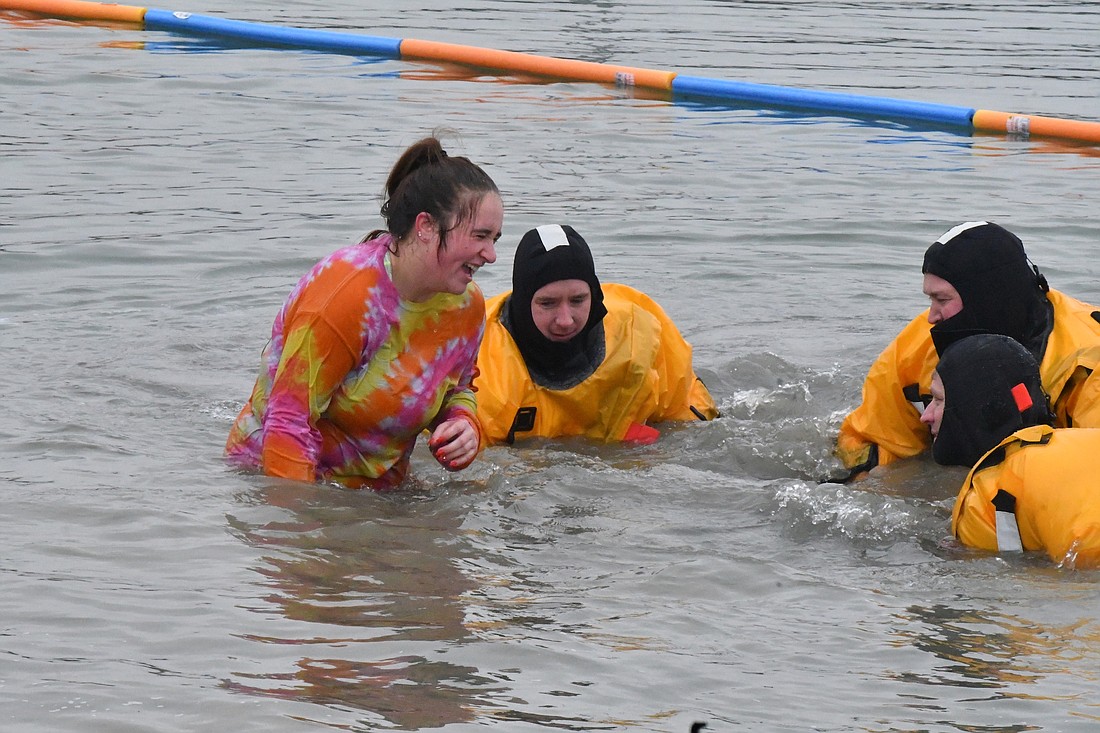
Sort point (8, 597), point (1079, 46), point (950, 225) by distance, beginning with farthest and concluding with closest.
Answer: point (1079, 46)
point (950, 225)
point (8, 597)

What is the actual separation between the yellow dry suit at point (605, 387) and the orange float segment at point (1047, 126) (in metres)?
7.74

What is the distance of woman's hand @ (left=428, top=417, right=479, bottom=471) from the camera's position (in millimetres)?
4965

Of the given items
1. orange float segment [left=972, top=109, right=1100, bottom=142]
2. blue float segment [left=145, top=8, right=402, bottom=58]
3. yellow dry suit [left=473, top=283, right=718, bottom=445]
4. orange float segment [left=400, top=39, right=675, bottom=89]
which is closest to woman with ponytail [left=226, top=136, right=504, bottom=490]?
yellow dry suit [left=473, top=283, right=718, bottom=445]

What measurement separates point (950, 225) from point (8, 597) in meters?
7.87

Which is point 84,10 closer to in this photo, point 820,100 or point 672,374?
point 820,100

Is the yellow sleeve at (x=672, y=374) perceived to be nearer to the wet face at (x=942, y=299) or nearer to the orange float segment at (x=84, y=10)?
the wet face at (x=942, y=299)

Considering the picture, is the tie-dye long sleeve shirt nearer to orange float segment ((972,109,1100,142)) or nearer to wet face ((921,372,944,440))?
wet face ((921,372,944,440))

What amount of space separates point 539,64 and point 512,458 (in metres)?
10.1

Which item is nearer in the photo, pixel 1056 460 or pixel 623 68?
pixel 1056 460

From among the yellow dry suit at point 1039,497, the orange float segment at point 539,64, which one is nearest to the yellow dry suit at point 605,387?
the yellow dry suit at point 1039,497

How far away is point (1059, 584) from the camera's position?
15.7 feet

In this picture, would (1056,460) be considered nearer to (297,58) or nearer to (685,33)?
(297,58)

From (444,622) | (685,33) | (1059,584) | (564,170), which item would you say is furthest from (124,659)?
(685,33)

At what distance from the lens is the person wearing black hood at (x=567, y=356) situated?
623cm
